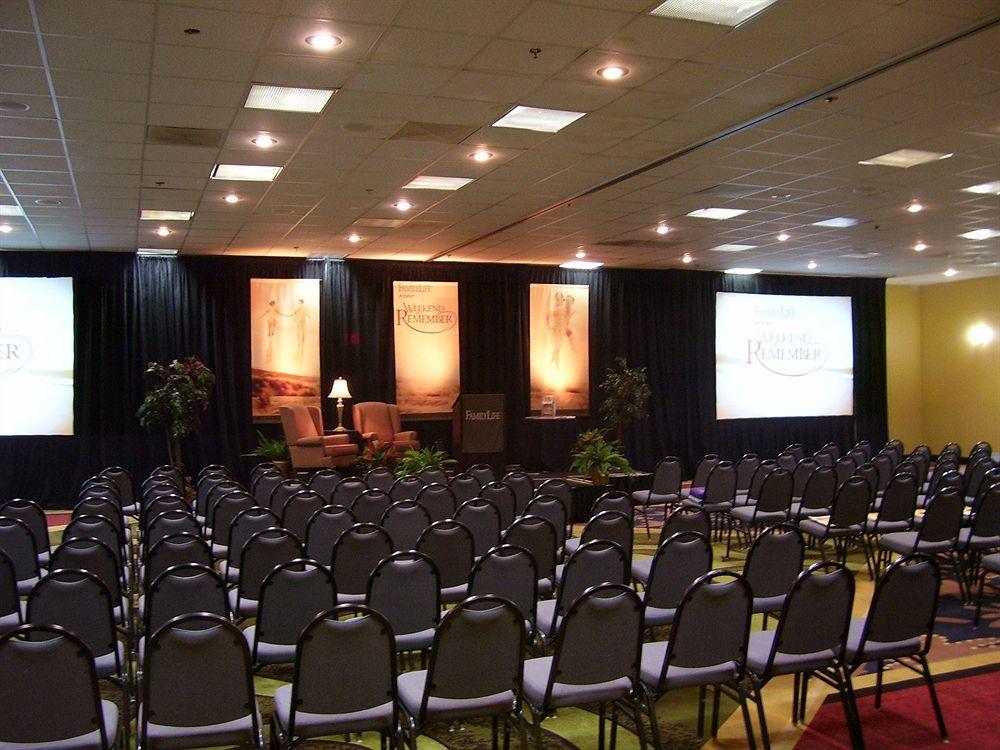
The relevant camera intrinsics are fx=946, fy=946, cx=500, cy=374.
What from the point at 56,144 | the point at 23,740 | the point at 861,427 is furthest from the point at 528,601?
the point at 861,427

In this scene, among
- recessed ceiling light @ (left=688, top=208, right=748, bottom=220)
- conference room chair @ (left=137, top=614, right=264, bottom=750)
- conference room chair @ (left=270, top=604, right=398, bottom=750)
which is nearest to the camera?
conference room chair @ (left=137, top=614, right=264, bottom=750)

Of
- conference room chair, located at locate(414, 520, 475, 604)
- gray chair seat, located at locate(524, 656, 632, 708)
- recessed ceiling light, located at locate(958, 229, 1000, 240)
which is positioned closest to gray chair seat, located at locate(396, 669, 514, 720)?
gray chair seat, located at locate(524, 656, 632, 708)

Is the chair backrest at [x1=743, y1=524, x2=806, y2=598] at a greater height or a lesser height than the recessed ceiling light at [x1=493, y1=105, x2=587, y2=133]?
lesser

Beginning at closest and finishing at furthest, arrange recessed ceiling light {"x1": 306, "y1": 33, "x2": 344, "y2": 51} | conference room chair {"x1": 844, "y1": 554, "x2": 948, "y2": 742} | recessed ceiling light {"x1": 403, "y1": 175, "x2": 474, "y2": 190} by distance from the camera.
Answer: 1. conference room chair {"x1": 844, "y1": 554, "x2": 948, "y2": 742}
2. recessed ceiling light {"x1": 306, "y1": 33, "x2": 344, "y2": 51}
3. recessed ceiling light {"x1": 403, "y1": 175, "x2": 474, "y2": 190}

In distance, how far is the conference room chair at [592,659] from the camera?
400cm

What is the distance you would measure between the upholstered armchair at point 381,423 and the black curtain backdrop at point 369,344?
567mm

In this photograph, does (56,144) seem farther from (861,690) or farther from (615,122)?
(861,690)

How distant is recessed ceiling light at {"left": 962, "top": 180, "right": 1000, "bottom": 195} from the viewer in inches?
410

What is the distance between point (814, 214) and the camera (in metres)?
12.3

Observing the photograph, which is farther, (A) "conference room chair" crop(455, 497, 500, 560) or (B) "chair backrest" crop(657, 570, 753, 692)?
(A) "conference room chair" crop(455, 497, 500, 560)

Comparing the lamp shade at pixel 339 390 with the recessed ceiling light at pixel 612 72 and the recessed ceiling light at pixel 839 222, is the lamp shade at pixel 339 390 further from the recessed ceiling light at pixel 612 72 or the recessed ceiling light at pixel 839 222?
the recessed ceiling light at pixel 612 72

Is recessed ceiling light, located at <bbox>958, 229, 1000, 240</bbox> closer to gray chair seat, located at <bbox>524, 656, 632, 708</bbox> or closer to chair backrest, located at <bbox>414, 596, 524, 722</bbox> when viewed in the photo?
gray chair seat, located at <bbox>524, 656, 632, 708</bbox>

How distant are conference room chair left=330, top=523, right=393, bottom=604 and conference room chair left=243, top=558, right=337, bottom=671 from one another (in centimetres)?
103

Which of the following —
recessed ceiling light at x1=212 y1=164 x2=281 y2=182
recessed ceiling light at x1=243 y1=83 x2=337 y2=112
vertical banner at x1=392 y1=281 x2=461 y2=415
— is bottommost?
vertical banner at x1=392 y1=281 x2=461 y2=415
